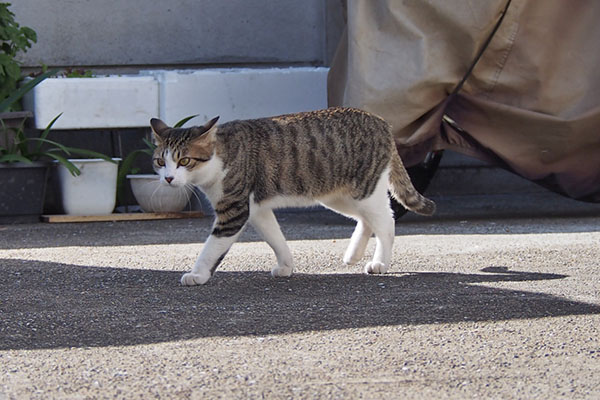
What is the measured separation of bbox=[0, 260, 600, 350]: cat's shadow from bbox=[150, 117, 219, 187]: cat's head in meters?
0.47

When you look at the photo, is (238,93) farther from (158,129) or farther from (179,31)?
(158,129)

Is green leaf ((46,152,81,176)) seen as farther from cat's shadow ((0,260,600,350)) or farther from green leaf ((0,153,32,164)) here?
cat's shadow ((0,260,600,350))

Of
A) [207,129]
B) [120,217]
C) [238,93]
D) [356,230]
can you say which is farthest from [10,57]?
[356,230]

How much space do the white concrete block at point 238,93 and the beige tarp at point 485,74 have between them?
1.44m

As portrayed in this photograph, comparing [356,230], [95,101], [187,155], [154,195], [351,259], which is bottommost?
[154,195]

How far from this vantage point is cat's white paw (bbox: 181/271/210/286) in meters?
4.07

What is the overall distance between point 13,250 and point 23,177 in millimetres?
1474

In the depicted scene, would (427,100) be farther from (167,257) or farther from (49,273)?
(49,273)

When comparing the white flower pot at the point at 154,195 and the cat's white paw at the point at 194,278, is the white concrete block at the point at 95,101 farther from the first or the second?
the cat's white paw at the point at 194,278

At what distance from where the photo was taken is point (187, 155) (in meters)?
4.13

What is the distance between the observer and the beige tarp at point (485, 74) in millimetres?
5730

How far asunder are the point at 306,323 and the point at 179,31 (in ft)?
16.4

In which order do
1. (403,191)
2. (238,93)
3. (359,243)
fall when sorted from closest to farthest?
(359,243)
(403,191)
(238,93)

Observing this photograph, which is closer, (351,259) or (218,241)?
(218,241)
